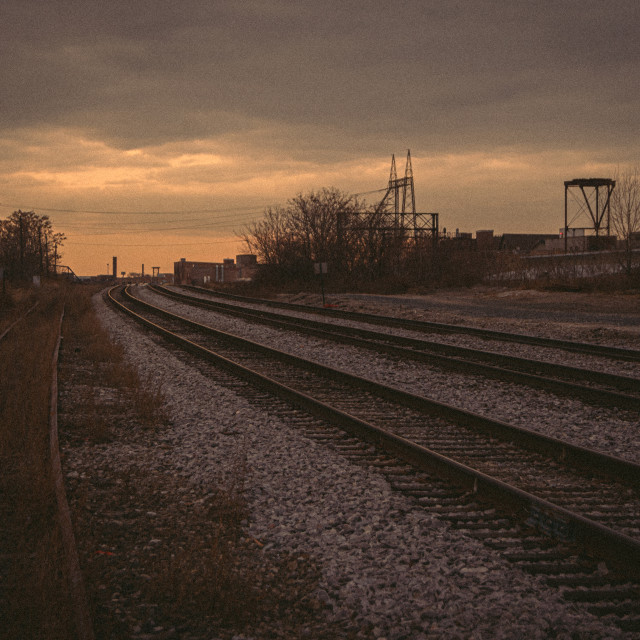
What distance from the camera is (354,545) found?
4258mm

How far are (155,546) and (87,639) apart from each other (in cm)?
136

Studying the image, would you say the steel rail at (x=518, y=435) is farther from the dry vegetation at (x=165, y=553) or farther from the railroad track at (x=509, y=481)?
the dry vegetation at (x=165, y=553)

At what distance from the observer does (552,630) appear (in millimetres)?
3203

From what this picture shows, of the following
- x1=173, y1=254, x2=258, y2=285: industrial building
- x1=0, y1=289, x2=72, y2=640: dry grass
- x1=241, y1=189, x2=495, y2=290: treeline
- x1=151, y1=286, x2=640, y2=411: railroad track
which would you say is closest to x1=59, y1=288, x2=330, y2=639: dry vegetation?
x1=0, y1=289, x2=72, y2=640: dry grass

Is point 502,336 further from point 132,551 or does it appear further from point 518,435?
point 132,551

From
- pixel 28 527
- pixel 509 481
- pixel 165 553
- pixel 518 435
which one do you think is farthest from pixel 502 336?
pixel 28 527

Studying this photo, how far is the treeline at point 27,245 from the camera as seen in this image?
75312 mm

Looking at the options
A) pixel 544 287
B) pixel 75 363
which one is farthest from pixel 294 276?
pixel 75 363

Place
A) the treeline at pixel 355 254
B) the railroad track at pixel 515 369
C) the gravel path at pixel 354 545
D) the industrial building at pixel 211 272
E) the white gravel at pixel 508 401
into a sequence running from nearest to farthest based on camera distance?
the gravel path at pixel 354 545, the white gravel at pixel 508 401, the railroad track at pixel 515 369, the treeline at pixel 355 254, the industrial building at pixel 211 272

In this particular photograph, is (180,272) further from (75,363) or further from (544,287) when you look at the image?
(75,363)

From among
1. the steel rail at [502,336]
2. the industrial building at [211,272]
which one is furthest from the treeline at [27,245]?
the steel rail at [502,336]

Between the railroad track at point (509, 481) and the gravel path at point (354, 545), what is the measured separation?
0.22 meters

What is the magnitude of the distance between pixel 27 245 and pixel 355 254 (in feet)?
197

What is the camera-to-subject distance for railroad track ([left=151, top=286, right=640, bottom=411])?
9000 mm
